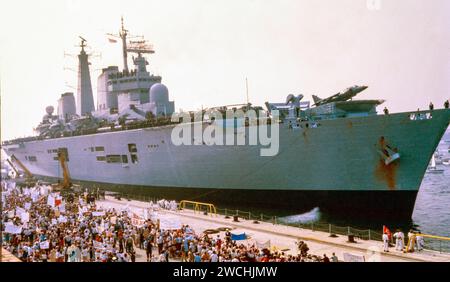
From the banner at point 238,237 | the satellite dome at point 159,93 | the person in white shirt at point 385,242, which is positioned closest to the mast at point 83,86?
the satellite dome at point 159,93

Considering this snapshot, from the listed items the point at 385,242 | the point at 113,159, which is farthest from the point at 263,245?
the point at 113,159

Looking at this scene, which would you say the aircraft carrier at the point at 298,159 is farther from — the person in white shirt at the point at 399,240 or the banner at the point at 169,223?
the banner at the point at 169,223

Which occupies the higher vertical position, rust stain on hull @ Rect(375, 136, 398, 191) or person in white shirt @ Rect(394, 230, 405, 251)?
rust stain on hull @ Rect(375, 136, 398, 191)

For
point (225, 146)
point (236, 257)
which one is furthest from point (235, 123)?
point (236, 257)

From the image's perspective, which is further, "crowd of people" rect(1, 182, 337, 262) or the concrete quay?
the concrete quay

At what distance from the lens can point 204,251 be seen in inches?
420

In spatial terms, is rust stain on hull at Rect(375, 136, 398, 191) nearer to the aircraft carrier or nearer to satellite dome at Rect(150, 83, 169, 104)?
the aircraft carrier

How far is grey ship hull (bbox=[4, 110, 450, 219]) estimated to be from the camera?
18.7 m

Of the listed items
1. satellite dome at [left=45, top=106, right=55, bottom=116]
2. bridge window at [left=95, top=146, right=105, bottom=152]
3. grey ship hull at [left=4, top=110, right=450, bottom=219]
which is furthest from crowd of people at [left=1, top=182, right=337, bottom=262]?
satellite dome at [left=45, top=106, right=55, bottom=116]

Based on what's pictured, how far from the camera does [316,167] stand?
20969mm

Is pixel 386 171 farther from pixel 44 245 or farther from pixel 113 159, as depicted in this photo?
pixel 113 159

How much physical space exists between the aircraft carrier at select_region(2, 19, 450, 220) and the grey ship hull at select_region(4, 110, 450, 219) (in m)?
0.05
